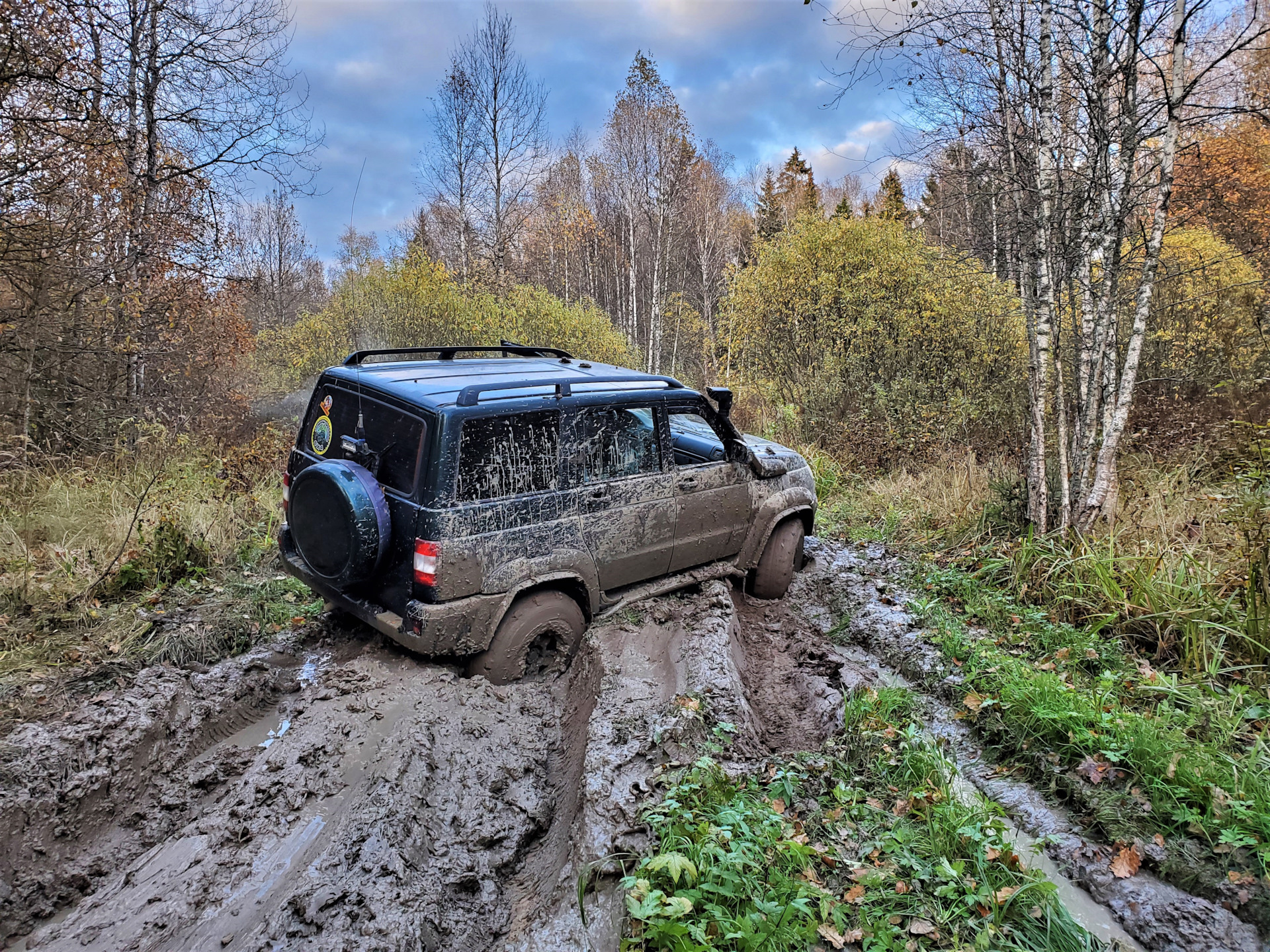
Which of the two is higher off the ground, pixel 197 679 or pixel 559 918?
pixel 197 679

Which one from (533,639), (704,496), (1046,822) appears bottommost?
(1046,822)

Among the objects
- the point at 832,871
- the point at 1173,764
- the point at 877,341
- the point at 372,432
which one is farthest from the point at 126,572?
the point at 877,341

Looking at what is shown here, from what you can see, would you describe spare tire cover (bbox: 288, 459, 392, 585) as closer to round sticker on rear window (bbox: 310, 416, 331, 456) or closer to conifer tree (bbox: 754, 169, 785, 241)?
round sticker on rear window (bbox: 310, 416, 331, 456)

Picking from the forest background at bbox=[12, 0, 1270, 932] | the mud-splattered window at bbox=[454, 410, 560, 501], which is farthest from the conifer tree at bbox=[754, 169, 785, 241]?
the mud-splattered window at bbox=[454, 410, 560, 501]

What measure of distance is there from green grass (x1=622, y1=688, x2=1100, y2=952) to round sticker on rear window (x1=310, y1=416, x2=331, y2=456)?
2934 mm

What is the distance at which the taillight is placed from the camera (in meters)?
3.53

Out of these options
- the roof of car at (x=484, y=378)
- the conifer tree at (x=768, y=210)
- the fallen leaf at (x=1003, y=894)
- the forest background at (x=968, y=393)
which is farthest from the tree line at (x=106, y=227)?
the conifer tree at (x=768, y=210)

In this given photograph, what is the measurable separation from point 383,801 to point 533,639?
4.58ft

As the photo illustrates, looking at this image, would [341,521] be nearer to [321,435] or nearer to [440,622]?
[440,622]

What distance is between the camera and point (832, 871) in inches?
110

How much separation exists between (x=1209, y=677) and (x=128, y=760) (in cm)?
596

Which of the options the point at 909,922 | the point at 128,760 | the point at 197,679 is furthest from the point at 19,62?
the point at 909,922

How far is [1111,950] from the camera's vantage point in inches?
99.0

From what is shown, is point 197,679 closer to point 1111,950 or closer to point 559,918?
point 559,918
